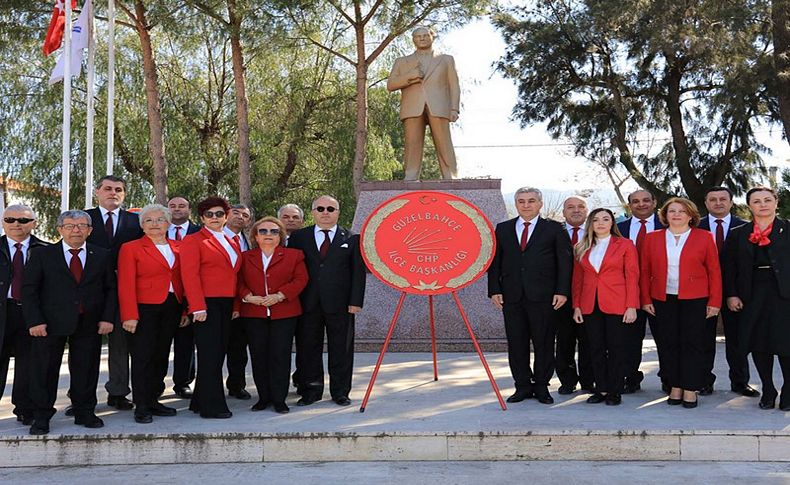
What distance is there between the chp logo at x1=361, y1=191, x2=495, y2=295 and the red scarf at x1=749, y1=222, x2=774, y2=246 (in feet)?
5.84

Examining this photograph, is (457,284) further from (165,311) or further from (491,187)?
(491,187)

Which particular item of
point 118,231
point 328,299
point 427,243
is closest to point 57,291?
point 118,231

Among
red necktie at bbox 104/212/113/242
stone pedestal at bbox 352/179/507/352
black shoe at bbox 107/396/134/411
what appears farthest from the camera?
stone pedestal at bbox 352/179/507/352

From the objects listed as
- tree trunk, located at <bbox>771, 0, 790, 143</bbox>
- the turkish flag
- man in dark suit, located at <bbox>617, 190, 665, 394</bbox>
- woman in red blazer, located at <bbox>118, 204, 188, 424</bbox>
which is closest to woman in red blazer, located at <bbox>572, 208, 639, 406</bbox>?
man in dark suit, located at <bbox>617, 190, 665, 394</bbox>

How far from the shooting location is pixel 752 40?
1589cm

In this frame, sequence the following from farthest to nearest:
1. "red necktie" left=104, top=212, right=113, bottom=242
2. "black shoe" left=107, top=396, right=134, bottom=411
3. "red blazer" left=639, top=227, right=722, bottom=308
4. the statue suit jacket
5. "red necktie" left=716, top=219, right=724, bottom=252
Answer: the statue suit jacket
"red necktie" left=716, top=219, right=724, bottom=252
"black shoe" left=107, top=396, right=134, bottom=411
"red necktie" left=104, top=212, right=113, bottom=242
"red blazer" left=639, top=227, right=722, bottom=308

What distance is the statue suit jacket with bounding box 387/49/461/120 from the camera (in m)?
8.55

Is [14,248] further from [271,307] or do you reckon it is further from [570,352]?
[570,352]

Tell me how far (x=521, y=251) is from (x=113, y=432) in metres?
2.95

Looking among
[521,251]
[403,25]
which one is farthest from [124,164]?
[521,251]

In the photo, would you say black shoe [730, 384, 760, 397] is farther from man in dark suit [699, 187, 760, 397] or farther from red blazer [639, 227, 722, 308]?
red blazer [639, 227, 722, 308]

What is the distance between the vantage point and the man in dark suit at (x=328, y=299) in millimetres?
5566

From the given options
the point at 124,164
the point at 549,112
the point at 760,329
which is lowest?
the point at 760,329

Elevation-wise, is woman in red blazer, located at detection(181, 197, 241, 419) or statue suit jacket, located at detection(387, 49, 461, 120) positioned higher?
statue suit jacket, located at detection(387, 49, 461, 120)
